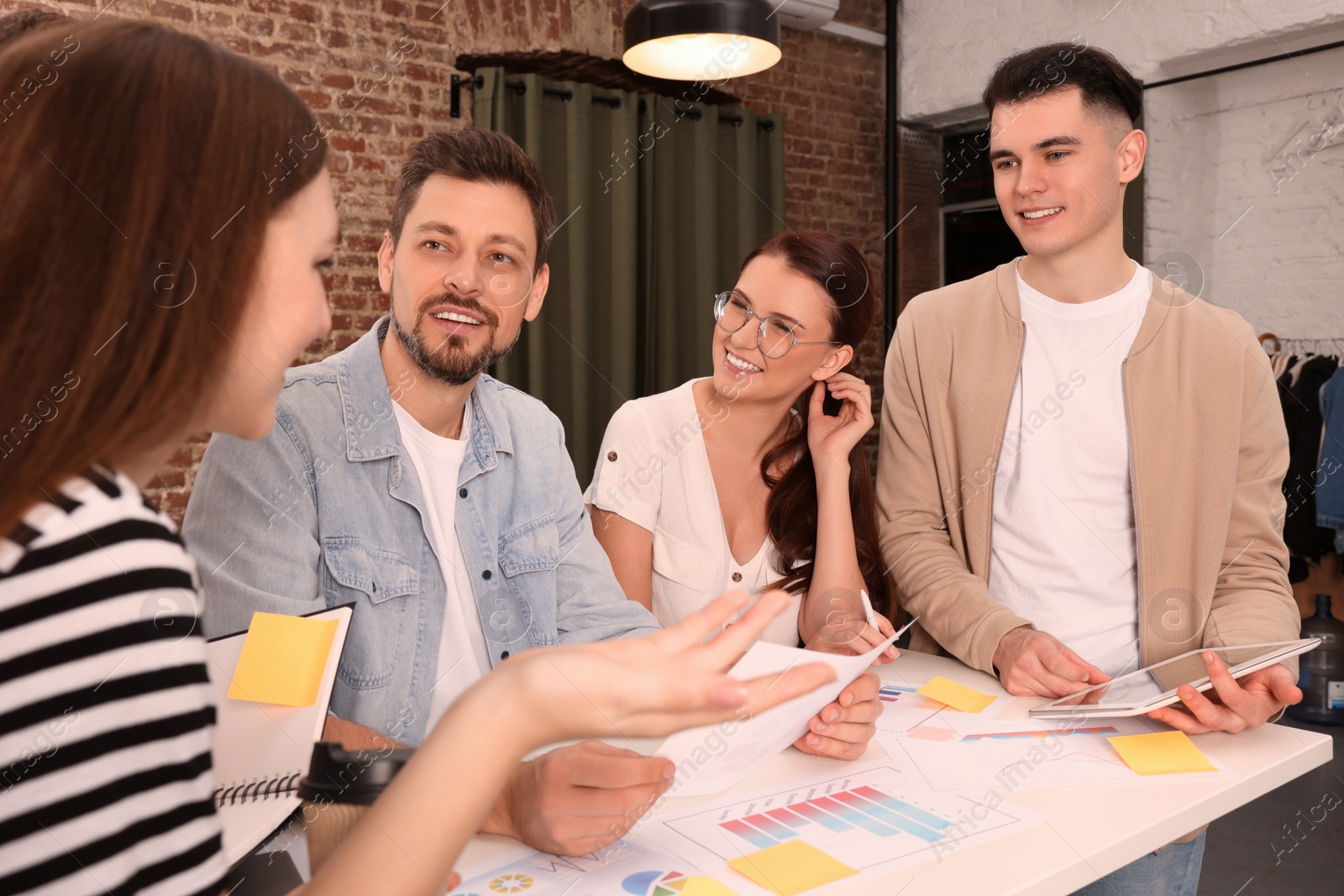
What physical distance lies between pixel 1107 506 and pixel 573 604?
1093mm

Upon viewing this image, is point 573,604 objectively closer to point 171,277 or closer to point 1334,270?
point 171,277

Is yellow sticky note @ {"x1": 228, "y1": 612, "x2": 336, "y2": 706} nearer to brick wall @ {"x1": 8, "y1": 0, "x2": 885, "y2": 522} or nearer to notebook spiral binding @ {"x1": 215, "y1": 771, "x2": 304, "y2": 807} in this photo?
notebook spiral binding @ {"x1": 215, "y1": 771, "x2": 304, "y2": 807}

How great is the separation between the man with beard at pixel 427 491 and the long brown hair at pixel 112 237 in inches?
26.1

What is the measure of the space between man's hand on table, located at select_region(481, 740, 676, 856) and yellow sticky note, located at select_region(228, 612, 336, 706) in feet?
0.88

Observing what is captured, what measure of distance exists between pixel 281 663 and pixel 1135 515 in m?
1.58

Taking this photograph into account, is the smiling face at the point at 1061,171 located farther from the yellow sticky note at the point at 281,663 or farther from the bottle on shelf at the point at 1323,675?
the bottle on shelf at the point at 1323,675

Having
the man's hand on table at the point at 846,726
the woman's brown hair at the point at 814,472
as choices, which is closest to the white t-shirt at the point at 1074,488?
the woman's brown hair at the point at 814,472

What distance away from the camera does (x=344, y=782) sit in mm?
747

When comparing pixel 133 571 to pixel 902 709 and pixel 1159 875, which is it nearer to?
pixel 902 709

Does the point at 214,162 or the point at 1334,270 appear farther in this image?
the point at 1334,270

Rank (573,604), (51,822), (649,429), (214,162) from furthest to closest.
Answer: (649,429) → (573,604) → (214,162) → (51,822)

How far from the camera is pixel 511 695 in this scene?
64 centimetres

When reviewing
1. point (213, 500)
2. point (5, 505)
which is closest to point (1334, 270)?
point (213, 500)

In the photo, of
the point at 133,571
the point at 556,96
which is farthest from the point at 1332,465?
the point at 133,571
